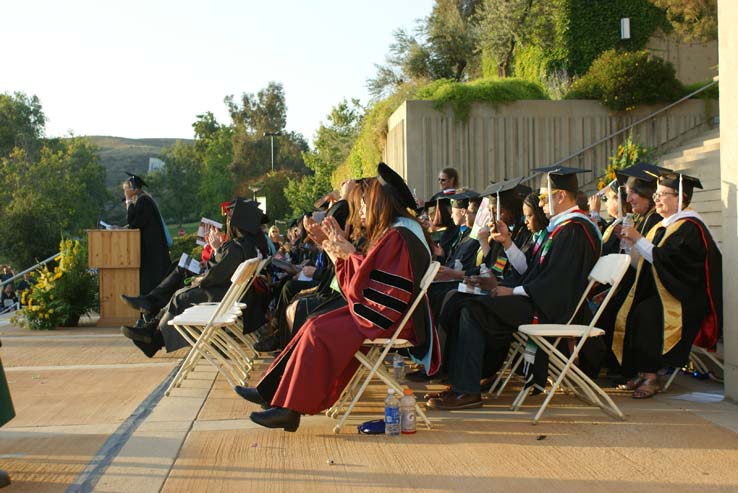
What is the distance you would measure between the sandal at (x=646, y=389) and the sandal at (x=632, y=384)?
0.10 metres

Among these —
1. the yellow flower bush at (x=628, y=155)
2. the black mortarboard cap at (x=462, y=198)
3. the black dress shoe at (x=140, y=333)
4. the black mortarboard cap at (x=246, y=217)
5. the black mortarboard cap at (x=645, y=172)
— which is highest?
the yellow flower bush at (x=628, y=155)

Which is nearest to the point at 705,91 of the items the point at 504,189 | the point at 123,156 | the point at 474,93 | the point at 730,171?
the point at 474,93

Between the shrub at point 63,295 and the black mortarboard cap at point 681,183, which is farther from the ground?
the black mortarboard cap at point 681,183

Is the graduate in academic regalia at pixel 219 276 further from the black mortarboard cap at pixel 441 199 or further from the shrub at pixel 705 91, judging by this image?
the shrub at pixel 705 91

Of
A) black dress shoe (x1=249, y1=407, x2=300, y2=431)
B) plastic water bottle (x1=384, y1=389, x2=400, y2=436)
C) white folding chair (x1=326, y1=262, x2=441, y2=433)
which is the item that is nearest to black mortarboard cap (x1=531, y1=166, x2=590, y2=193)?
white folding chair (x1=326, y1=262, x2=441, y2=433)

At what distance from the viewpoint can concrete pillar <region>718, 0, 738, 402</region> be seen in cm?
573

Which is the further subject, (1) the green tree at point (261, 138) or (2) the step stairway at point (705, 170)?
(1) the green tree at point (261, 138)

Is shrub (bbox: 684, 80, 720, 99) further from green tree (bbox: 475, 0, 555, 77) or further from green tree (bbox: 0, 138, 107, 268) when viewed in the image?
green tree (bbox: 0, 138, 107, 268)

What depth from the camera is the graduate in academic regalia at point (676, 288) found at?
6207 millimetres

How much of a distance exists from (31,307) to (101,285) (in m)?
1.05

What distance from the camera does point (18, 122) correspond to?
250 ft

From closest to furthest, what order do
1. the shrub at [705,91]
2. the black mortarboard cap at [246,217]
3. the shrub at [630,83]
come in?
the black mortarboard cap at [246,217] < the shrub at [630,83] < the shrub at [705,91]

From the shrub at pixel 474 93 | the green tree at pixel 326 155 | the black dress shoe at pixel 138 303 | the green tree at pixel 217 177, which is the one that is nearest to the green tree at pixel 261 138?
the green tree at pixel 217 177

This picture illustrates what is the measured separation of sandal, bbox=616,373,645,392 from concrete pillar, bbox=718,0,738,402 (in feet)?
2.39
